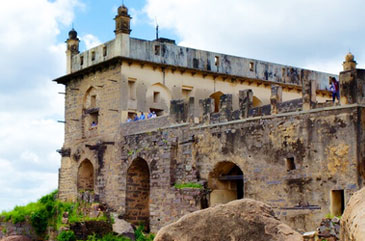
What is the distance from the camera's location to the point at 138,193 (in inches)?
1019

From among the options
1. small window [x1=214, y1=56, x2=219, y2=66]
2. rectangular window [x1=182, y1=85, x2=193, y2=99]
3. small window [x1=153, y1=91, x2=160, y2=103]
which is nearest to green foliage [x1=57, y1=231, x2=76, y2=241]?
small window [x1=153, y1=91, x2=160, y2=103]

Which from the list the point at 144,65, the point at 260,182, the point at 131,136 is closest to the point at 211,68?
the point at 144,65

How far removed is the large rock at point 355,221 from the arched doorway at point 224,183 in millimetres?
14380

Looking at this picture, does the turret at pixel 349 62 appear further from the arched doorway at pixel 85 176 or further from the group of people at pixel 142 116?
the arched doorway at pixel 85 176

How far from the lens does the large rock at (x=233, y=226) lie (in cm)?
1043

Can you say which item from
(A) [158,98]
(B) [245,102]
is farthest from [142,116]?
(B) [245,102]

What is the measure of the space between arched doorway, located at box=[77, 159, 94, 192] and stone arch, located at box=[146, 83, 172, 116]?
3847 millimetres

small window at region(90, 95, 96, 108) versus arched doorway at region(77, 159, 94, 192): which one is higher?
small window at region(90, 95, 96, 108)

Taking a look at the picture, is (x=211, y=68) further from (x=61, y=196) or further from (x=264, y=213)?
(x=264, y=213)

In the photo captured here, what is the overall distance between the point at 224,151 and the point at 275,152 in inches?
89.1

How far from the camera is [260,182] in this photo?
2023cm

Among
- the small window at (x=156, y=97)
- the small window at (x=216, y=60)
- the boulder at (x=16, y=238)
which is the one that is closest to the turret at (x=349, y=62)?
the small window at (x=216, y=60)

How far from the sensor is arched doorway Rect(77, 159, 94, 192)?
2825cm

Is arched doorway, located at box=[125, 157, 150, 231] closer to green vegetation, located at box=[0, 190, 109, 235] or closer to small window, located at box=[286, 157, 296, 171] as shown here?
green vegetation, located at box=[0, 190, 109, 235]
